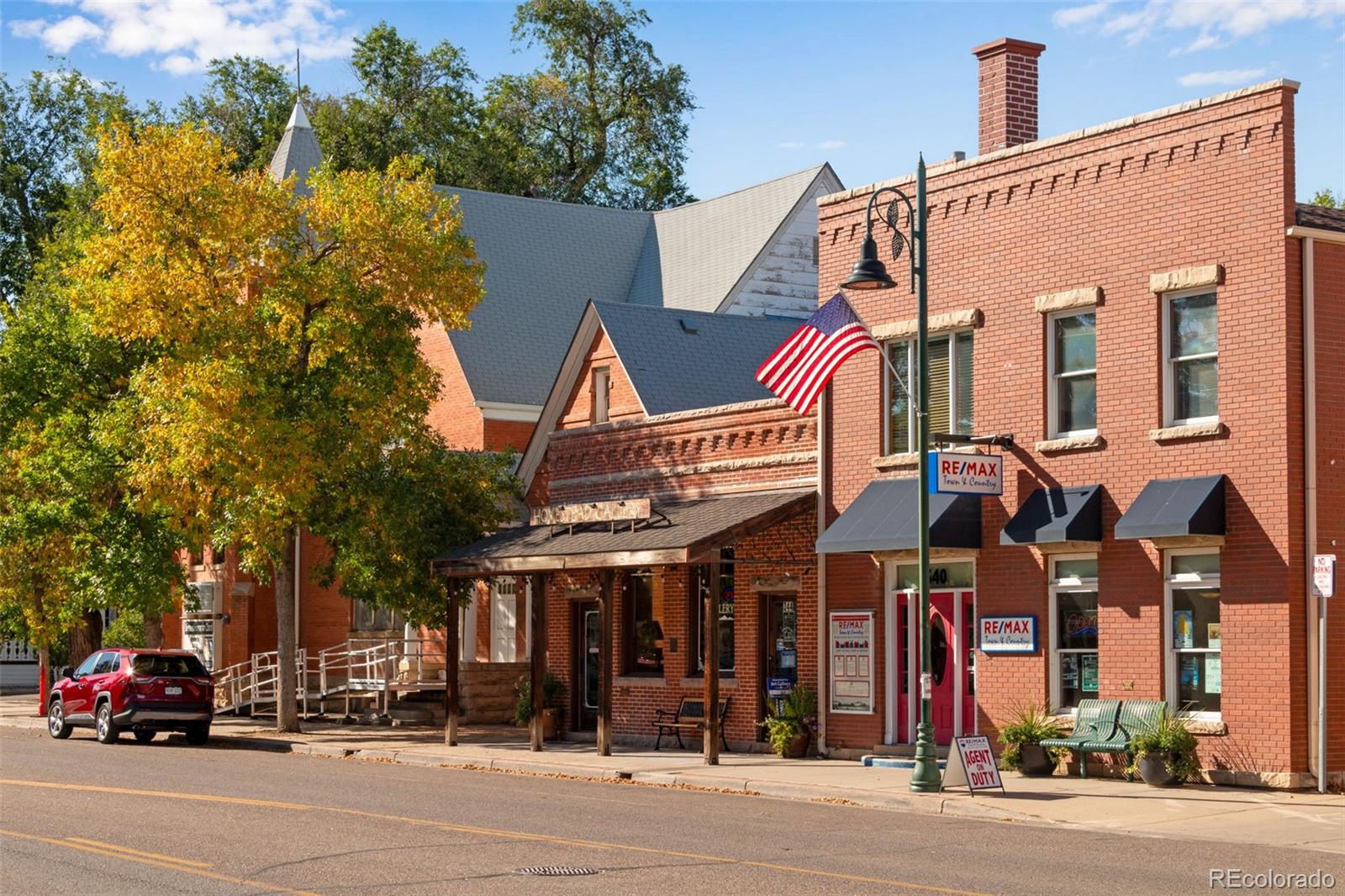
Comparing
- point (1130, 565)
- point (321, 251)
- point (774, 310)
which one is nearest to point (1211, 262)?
point (1130, 565)

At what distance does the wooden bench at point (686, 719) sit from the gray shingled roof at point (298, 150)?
2739 cm

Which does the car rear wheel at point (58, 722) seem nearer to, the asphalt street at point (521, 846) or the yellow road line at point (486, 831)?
the asphalt street at point (521, 846)

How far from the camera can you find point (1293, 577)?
66.1ft

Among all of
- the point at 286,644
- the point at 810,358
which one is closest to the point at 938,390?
the point at 810,358

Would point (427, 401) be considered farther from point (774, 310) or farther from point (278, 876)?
point (278, 876)

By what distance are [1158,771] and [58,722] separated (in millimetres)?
21317

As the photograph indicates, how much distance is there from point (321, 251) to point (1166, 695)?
16.9 m

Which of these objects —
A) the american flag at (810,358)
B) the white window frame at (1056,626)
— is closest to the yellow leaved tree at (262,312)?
the american flag at (810,358)

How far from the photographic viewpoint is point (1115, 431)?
2214 cm

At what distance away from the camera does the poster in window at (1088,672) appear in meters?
22.4

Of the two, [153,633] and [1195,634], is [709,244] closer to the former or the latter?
[153,633]

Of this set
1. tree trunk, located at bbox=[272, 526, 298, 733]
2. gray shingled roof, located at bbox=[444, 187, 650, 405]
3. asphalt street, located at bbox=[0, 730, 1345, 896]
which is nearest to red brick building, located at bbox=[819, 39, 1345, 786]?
asphalt street, located at bbox=[0, 730, 1345, 896]

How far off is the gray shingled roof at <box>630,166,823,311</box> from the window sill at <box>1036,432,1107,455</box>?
20.2 metres

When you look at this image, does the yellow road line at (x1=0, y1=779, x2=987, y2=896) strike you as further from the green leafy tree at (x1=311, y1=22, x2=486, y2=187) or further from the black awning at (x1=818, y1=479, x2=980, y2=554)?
the green leafy tree at (x1=311, y1=22, x2=486, y2=187)
